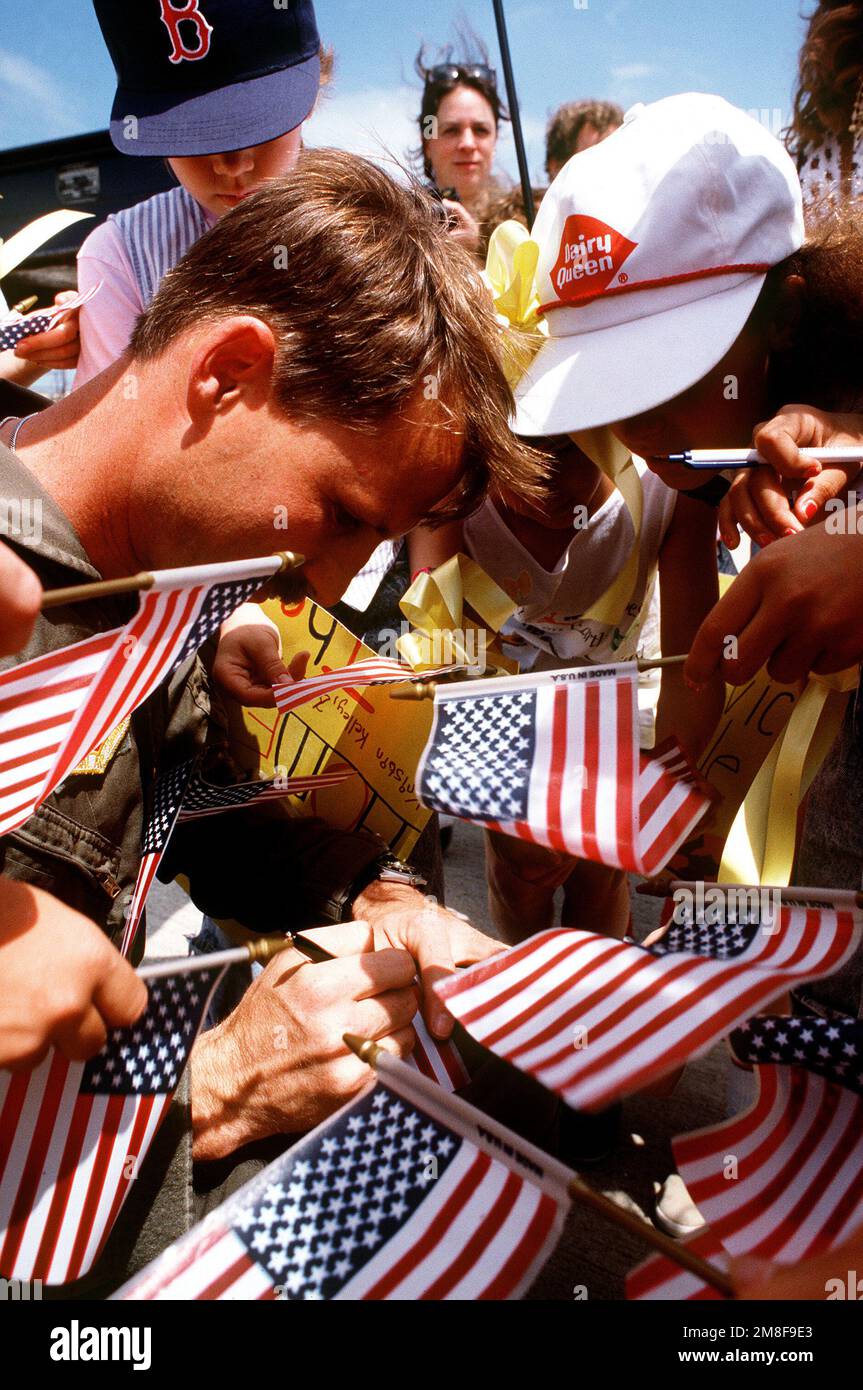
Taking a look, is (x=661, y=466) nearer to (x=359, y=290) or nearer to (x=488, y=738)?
(x=359, y=290)

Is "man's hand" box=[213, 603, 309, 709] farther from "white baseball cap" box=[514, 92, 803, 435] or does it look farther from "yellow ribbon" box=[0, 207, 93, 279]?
"yellow ribbon" box=[0, 207, 93, 279]

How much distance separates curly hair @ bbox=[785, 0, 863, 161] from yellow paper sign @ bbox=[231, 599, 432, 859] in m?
1.80

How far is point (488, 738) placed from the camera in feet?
4.16

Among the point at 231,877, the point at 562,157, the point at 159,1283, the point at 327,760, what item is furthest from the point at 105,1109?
the point at 562,157

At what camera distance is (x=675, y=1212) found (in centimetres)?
209

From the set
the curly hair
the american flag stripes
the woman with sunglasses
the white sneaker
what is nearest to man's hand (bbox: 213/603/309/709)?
the american flag stripes

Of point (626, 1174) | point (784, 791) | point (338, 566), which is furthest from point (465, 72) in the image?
point (626, 1174)

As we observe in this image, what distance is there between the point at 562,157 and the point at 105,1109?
4.02 m

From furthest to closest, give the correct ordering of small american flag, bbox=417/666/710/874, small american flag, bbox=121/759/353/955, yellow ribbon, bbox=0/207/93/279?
yellow ribbon, bbox=0/207/93/279 < small american flag, bbox=121/759/353/955 < small american flag, bbox=417/666/710/874

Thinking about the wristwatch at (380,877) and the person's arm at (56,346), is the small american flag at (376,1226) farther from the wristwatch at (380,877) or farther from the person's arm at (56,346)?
the person's arm at (56,346)

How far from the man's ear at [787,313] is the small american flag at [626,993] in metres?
1.21

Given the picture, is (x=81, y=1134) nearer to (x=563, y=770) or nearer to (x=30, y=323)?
(x=563, y=770)

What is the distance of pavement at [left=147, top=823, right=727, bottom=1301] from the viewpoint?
1963mm

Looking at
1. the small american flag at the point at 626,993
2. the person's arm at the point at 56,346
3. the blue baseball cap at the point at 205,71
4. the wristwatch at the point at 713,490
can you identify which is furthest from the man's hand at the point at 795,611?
Answer: the person's arm at the point at 56,346
